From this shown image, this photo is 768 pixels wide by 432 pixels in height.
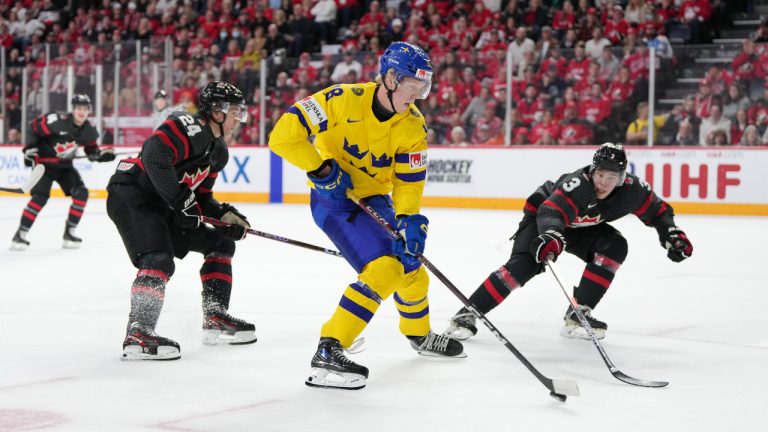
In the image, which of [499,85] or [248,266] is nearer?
[248,266]

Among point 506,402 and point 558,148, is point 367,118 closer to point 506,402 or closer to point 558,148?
point 506,402

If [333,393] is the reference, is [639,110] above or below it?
above

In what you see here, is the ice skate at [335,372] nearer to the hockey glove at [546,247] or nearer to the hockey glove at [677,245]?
the hockey glove at [546,247]

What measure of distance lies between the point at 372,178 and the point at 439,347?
0.68m

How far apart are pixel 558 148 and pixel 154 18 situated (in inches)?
316

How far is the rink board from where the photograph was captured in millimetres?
10969

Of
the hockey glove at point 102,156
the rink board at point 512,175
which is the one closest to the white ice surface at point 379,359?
the hockey glove at point 102,156

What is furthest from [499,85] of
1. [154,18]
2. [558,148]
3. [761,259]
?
[154,18]

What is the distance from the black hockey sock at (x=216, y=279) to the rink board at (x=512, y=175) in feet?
25.2

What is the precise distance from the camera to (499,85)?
12055 mm

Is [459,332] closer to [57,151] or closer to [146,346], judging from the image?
[146,346]

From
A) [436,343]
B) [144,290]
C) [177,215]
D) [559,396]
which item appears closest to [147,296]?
[144,290]

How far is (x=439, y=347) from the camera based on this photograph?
3.96 meters

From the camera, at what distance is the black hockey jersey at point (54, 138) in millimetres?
8352
